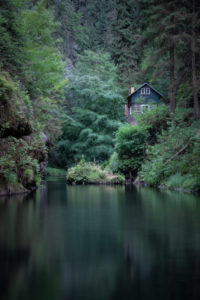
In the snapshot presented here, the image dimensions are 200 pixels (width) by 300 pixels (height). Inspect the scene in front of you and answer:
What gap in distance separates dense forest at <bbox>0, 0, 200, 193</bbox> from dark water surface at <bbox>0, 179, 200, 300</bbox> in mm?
6501

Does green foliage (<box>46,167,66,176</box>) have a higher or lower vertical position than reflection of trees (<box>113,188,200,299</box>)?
higher

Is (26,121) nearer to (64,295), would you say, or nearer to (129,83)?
(64,295)

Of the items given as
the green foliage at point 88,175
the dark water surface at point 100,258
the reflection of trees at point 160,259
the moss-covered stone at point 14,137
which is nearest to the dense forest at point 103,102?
the moss-covered stone at point 14,137

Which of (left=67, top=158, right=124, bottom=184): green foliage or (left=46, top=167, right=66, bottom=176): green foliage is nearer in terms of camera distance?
(left=67, top=158, right=124, bottom=184): green foliage

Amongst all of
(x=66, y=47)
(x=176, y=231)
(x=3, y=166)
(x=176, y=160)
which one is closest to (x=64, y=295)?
(x=176, y=231)

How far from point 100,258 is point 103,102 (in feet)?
123

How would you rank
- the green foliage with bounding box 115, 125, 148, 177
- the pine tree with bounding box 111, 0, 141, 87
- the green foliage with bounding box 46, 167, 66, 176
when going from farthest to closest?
the pine tree with bounding box 111, 0, 141, 87 < the green foliage with bounding box 46, 167, 66, 176 < the green foliage with bounding box 115, 125, 148, 177

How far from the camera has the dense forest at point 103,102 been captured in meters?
13.8

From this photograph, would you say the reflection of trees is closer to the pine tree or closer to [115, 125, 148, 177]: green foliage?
[115, 125, 148, 177]: green foliage

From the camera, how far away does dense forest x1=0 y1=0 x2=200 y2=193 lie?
45.1 ft

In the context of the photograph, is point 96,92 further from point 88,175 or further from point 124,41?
point 88,175

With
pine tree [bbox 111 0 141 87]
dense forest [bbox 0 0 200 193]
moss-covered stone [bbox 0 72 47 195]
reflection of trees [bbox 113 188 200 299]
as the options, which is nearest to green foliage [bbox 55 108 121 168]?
dense forest [bbox 0 0 200 193]

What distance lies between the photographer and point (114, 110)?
4059 centimetres

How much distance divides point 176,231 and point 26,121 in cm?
841
